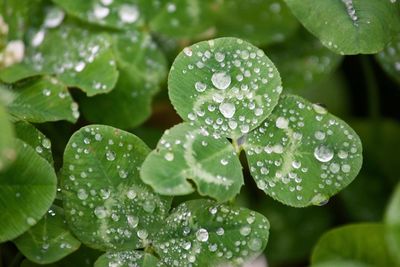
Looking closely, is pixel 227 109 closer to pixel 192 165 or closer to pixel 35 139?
pixel 192 165

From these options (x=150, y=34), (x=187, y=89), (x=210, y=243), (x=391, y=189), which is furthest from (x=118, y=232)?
(x=391, y=189)

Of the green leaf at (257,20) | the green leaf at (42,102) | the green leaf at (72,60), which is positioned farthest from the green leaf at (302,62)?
the green leaf at (42,102)

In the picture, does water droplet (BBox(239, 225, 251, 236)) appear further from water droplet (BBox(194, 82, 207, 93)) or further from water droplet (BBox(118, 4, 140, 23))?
water droplet (BBox(118, 4, 140, 23))

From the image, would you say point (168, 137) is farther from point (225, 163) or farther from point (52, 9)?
point (52, 9)

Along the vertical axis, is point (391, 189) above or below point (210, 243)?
below

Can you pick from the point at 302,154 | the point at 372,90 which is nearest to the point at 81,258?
the point at 302,154

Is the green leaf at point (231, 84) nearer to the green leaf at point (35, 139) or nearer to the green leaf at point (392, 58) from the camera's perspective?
the green leaf at point (35, 139)

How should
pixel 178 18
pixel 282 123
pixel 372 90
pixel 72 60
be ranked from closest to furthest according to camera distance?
1. pixel 282 123
2. pixel 72 60
3. pixel 178 18
4. pixel 372 90
